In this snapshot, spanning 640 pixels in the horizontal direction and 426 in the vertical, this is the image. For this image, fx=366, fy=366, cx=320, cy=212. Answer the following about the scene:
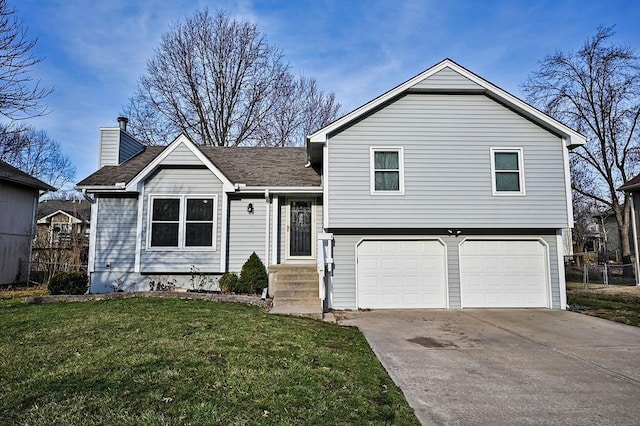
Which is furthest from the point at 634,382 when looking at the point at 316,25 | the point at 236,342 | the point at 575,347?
the point at 316,25

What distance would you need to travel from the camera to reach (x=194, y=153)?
10.8 m

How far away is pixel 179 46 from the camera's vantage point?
77.4 ft

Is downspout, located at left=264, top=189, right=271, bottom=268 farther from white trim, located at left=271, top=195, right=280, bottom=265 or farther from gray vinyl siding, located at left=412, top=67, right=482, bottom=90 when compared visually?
gray vinyl siding, located at left=412, top=67, right=482, bottom=90

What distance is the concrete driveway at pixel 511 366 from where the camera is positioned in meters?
3.67

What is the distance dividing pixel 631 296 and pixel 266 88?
22.1 meters

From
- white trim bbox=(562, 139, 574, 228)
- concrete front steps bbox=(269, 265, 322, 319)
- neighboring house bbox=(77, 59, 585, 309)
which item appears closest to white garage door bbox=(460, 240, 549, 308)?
neighboring house bbox=(77, 59, 585, 309)

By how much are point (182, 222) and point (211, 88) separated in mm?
15746

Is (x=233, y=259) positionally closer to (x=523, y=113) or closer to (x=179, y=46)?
(x=523, y=113)

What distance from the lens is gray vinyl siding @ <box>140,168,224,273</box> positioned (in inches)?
419

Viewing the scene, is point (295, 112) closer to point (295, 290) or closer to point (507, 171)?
point (507, 171)

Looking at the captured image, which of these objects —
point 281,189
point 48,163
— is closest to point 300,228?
point 281,189

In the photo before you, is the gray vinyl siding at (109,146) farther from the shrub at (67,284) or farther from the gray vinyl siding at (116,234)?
the shrub at (67,284)

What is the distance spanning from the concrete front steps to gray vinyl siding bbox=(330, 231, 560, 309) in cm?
62

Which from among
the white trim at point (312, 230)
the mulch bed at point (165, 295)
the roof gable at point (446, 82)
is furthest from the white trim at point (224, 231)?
the roof gable at point (446, 82)
